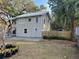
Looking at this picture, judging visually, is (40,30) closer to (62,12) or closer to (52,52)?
(62,12)

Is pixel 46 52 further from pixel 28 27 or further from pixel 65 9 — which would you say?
pixel 28 27

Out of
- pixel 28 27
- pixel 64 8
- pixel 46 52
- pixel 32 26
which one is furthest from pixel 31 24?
pixel 46 52

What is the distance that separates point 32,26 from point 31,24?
52cm

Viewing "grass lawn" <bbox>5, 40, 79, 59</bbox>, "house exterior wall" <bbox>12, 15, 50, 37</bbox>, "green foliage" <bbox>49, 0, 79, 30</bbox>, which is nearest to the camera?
"grass lawn" <bbox>5, 40, 79, 59</bbox>

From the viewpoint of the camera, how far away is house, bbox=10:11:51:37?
36531mm

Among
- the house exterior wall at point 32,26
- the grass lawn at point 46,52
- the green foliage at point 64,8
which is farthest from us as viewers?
the house exterior wall at point 32,26

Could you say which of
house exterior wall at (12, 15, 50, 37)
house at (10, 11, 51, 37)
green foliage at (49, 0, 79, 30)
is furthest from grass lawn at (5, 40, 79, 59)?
house exterior wall at (12, 15, 50, 37)

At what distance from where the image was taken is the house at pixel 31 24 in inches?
1438

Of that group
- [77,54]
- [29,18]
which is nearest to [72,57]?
[77,54]

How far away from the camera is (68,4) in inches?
1096

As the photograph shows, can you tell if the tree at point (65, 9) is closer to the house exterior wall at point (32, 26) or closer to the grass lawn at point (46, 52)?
the house exterior wall at point (32, 26)

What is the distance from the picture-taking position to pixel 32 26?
37.4 meters

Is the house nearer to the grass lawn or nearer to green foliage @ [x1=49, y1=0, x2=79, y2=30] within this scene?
green foliage @ [x1=49, y1=0, x2=79, y2=30]

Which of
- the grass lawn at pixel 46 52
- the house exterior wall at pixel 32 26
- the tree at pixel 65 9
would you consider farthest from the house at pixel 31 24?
the grass lawn at pixel 46 52
